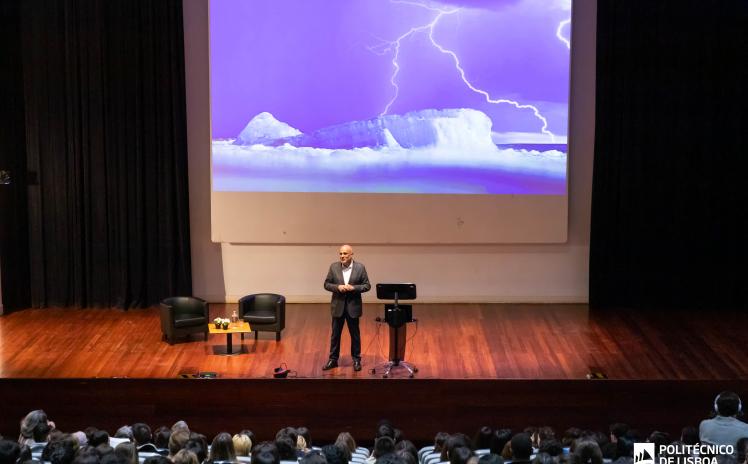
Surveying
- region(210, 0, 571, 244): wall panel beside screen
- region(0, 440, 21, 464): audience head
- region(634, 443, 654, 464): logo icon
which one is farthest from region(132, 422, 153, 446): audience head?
region(210, 0, 571, 244): wall panel beside screen

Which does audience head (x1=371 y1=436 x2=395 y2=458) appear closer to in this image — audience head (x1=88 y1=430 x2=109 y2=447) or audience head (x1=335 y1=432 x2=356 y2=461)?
audience head (x1=335 y1=432 x2=356 y2=461)

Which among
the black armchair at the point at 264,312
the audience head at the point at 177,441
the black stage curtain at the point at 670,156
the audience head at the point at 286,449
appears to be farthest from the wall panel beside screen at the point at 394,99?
the audience head at the point at 286,449

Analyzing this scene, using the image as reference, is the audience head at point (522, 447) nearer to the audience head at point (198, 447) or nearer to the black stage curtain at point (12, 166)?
the audience head at point (198, 447)

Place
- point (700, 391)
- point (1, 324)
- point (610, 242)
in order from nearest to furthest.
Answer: point (700, 391), point (1, 324), point (610, 242)

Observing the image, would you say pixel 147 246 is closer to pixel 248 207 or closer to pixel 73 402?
pixel 248 207

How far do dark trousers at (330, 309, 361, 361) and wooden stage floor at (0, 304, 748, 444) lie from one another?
0.16 m

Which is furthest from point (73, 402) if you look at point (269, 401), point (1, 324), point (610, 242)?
point (610, 242)

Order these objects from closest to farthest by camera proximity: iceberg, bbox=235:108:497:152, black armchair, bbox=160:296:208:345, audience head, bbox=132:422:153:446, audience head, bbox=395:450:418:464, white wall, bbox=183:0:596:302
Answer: audience head, bbox=395:450:418:464 → audience head, bbox=132:422:153:446 → black armchair, bbox=160:296:208:345 → iceberg, bbox=235:108:497:152 → white wall, bbox=183:0:596:302

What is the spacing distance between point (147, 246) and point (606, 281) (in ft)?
16.7

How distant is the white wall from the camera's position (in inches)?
443

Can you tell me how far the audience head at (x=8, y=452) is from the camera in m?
4.97

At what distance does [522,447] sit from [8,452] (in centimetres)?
256

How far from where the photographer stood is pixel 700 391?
7855 mm

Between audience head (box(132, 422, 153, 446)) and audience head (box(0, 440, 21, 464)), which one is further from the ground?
audience head (box(0, 440, 21, 464))
